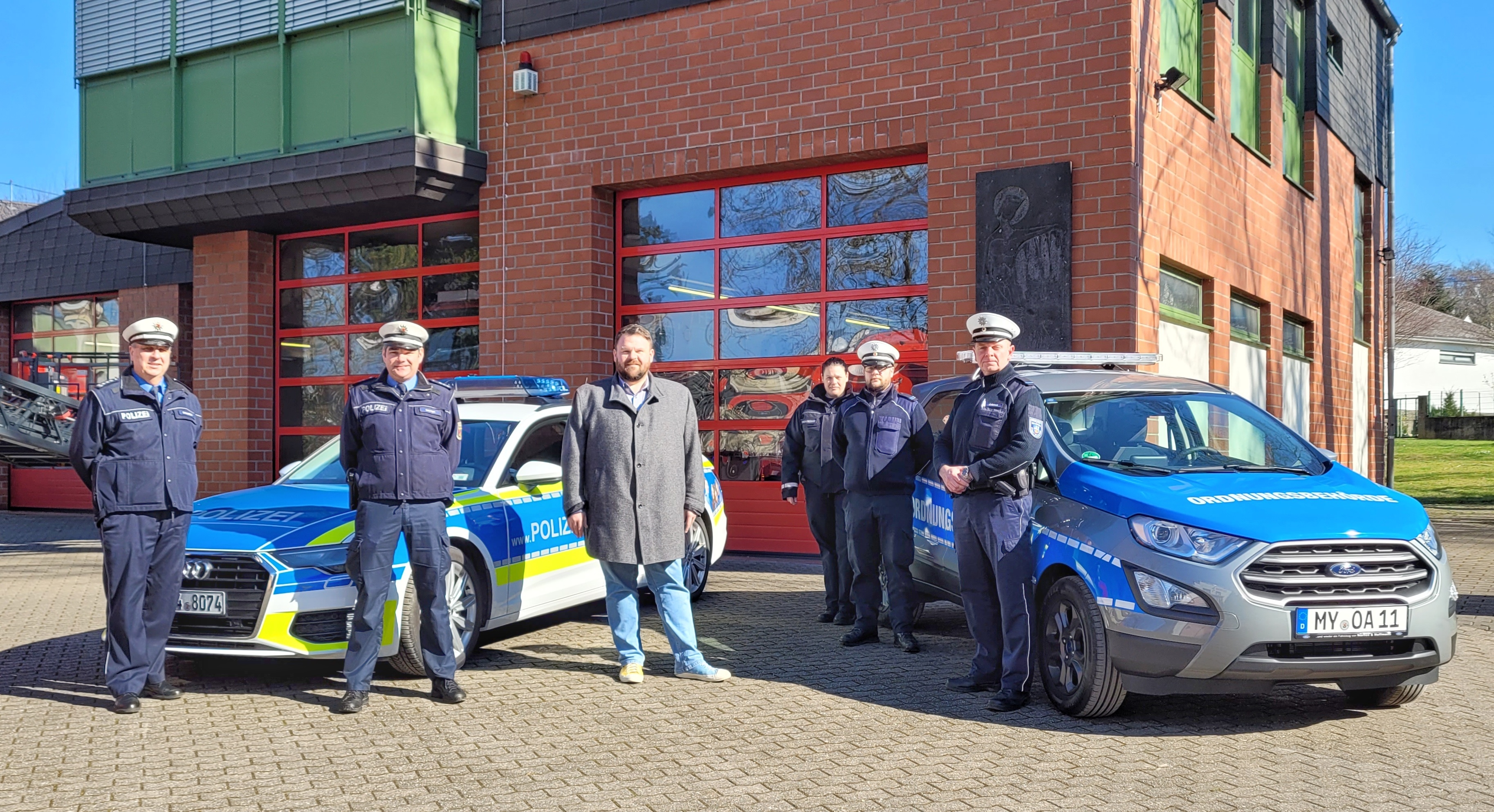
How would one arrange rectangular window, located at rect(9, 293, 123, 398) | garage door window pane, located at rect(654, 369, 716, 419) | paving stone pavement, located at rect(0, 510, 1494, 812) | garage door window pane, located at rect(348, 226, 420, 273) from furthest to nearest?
rectangular window, located at rect(9, 293, 123, 398), garage door window pane, located at rect(348, 226, 420, 273), garage door window pane, located at rect(654, 369, 716, 419), paving stone pavement, located at rect(0, 510, 1494, 812)

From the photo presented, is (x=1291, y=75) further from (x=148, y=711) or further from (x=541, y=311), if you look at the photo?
(x=148, y=711)

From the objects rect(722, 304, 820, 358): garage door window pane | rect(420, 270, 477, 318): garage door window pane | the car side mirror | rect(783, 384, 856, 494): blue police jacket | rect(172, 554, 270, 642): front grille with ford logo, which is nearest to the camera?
rect(172, 554, 270, 642): front grille with ford logo

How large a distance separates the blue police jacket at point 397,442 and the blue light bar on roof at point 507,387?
2.21 meters

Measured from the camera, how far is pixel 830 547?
893 cm

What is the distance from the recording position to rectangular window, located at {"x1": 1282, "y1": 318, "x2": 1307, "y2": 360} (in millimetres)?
17594

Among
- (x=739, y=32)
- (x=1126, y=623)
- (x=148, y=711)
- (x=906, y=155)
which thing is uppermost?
(x=739, y=32)

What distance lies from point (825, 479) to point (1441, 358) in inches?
2634

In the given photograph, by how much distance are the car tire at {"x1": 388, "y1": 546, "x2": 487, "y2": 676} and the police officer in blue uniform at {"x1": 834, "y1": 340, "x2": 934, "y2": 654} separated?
7.46 feet

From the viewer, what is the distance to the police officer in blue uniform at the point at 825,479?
28.6ft

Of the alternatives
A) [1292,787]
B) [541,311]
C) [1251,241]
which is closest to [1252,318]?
[1251,241]

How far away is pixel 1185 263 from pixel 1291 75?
677 cm

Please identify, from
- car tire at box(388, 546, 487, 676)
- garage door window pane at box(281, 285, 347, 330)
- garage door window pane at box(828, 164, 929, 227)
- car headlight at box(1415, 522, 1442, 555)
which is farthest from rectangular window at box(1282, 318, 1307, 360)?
car tire at box(388, 546, 487, 676)

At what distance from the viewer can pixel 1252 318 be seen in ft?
52.7

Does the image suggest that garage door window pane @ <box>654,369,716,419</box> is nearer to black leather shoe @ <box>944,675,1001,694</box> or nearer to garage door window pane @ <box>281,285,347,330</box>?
garage door window pane @ <box>281,285,347,330</box>
